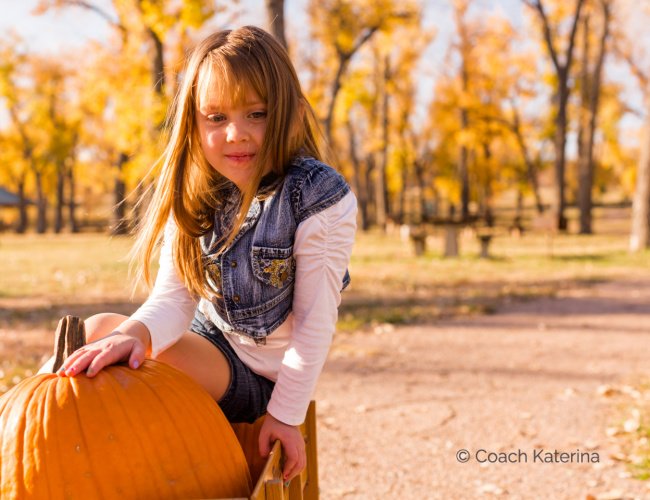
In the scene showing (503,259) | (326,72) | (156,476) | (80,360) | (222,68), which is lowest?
(503,259)

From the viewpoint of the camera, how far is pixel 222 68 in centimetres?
212

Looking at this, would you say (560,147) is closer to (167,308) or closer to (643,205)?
(643,205)

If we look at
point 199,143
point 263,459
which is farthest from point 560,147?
point 263,459

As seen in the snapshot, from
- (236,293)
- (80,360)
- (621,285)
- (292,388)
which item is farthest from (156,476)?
(621,285)

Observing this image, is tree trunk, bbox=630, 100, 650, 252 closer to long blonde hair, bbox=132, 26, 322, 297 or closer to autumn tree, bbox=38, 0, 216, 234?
autumn tree, bbox=38, 0, 216, 234

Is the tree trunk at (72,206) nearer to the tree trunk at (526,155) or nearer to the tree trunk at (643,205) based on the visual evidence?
the tree trunk at (526,155)

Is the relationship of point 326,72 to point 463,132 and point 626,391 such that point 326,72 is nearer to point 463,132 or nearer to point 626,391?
point 463,132

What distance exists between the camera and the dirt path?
3.22m

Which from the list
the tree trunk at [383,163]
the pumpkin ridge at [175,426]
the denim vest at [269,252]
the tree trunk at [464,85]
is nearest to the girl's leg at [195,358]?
the denim vest at [269,252]

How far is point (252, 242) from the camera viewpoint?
2172mm

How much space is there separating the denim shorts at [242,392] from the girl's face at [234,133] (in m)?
0.54

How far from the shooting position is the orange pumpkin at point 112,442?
5.25ft

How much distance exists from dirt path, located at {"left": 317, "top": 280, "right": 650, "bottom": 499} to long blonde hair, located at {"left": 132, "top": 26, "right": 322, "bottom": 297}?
140cm

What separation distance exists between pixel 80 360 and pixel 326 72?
986 inches
